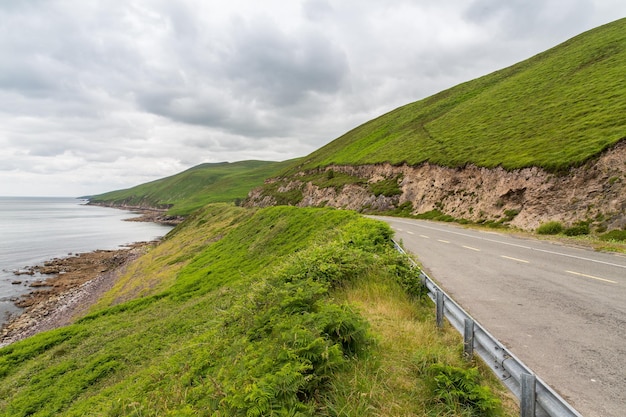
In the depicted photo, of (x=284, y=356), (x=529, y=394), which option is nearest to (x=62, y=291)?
(x=284, y=356)

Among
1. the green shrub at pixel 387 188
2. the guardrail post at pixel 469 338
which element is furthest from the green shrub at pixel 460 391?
the green shrub at pixel 387 188

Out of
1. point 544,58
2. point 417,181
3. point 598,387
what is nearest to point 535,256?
point 598,387

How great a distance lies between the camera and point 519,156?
124 ft

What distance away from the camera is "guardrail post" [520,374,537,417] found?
12.8 ft

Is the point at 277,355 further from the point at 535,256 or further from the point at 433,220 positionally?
the point at 433,220

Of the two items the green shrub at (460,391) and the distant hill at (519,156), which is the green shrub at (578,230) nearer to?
the distant hill at (519,156)

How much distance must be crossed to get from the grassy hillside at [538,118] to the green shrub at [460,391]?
109 feet

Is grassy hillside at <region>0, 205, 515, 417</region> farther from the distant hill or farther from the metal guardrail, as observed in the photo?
the distant hill

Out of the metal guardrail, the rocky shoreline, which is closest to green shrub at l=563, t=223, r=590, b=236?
the metal guardrail

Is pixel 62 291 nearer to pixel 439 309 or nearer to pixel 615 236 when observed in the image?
pixel 439 309

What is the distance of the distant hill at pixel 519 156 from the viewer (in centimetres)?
2808

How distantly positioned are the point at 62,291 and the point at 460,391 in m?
58.2

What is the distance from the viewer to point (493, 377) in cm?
557

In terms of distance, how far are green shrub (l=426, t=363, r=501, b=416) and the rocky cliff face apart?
26.3m
